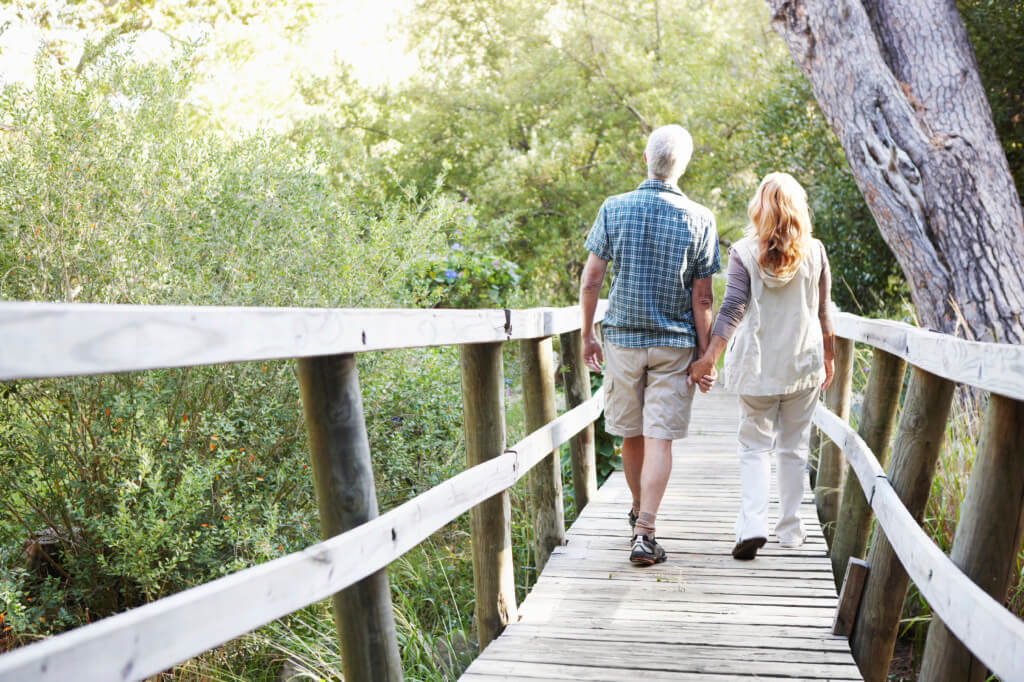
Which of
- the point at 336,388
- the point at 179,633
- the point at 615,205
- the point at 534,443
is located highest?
the point at 615,205

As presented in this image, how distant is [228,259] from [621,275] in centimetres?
228

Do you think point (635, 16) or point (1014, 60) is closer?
point (1014, 60)

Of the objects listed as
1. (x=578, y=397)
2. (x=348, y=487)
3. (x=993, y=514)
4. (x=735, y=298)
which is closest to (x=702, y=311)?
(x=735, y=298)

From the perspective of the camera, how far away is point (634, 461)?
4.56 metres

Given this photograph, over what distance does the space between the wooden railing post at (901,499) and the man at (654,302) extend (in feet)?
3.60

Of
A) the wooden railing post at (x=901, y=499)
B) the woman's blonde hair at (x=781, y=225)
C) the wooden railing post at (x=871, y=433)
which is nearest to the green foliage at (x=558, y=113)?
the woman's blonde hair at (x=781, y=225)

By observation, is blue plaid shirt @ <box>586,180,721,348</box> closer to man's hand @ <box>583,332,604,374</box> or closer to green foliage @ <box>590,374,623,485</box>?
man's hand @ <box>583,332,604,374</box>

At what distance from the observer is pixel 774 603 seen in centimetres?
380

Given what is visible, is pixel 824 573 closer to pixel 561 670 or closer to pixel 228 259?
pixel 561 670

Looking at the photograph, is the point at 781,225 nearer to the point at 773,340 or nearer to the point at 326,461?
the point at 773,340

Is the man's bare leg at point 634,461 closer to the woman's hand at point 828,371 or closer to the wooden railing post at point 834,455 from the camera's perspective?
the woman's hand at point 828,371

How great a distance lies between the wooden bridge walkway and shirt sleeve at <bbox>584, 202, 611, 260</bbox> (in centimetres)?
149

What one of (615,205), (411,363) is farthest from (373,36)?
(615,205)

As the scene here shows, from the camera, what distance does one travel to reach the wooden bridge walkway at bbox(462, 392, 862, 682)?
317 centimetres
